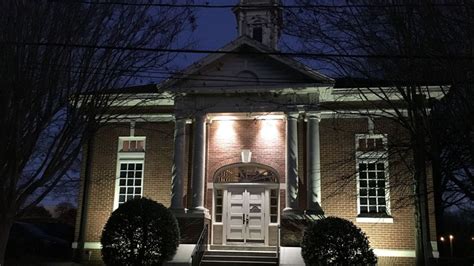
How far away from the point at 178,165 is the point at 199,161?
30.4 inches

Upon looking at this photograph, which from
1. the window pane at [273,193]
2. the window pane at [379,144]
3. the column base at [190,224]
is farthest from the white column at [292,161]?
the column base at [190,224]

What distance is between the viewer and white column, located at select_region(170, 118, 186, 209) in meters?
18.9

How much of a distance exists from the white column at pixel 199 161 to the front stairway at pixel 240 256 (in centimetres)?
154

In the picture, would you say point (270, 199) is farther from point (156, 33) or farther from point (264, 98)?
point (156, 33)

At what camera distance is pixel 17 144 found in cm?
1214

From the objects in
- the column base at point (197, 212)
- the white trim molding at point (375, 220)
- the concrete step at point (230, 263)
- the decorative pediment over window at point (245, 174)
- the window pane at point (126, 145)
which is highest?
the window pane at point (126, 145)

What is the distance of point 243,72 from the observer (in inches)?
757

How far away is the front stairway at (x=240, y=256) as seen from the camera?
56.9ft

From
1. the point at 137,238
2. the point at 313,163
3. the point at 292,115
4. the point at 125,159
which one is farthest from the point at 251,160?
the point at 137,238

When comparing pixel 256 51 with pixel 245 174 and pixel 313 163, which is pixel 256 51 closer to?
pixel 313 163

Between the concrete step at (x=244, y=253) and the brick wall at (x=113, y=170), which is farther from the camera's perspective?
the brick wall at (x=113, y=170)

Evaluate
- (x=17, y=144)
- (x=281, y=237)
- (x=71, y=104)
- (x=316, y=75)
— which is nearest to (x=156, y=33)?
(x=71, y=104)

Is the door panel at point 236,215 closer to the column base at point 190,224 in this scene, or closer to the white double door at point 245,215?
the white double door at point 245,215

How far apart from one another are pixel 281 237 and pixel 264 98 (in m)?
4.73
